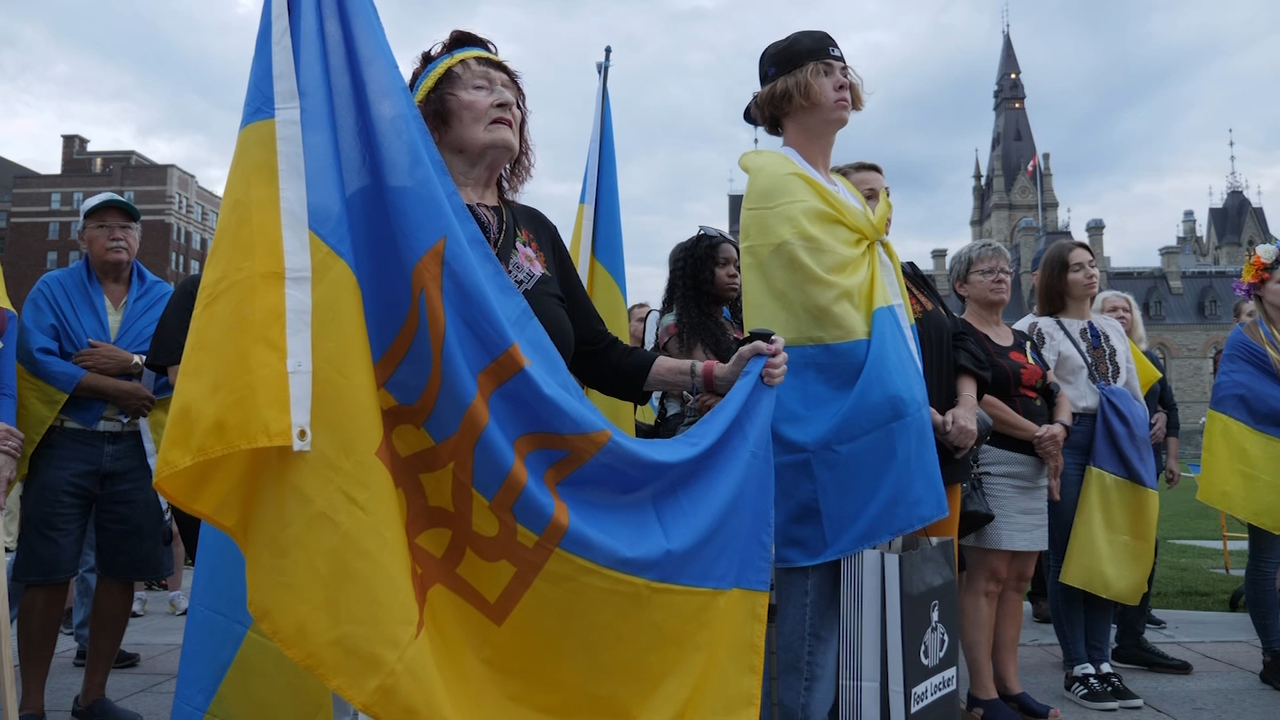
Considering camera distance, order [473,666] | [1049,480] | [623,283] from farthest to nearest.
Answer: [623,283]
[1049,480]
[473,666]

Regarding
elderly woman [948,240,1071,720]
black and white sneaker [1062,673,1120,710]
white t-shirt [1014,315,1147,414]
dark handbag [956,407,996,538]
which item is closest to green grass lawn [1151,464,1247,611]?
white t-shirt [1014,315,1147,414]

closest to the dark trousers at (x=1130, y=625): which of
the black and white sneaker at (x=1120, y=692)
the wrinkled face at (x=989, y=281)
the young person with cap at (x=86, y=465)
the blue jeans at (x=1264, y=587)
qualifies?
the blue jeans at (x=1264, y=587)

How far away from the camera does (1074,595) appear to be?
479 centimetres

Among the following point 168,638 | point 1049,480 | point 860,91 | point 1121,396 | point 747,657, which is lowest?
point 168,638

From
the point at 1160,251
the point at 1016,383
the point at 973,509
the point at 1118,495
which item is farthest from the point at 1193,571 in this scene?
the point at 1160,251

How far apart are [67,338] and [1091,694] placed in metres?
4.84

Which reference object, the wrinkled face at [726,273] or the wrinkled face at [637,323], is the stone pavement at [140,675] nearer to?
the wrinkled face at [726,273]

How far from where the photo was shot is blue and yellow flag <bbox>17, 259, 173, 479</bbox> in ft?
13.1

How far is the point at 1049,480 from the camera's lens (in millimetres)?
4551

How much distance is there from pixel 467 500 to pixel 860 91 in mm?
2238

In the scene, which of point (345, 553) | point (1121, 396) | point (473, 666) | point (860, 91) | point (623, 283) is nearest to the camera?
point (345, 553)

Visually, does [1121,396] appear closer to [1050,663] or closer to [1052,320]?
[1052,320]

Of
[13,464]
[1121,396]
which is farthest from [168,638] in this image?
[1121,396]

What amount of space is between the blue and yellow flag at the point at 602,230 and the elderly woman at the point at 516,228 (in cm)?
206
